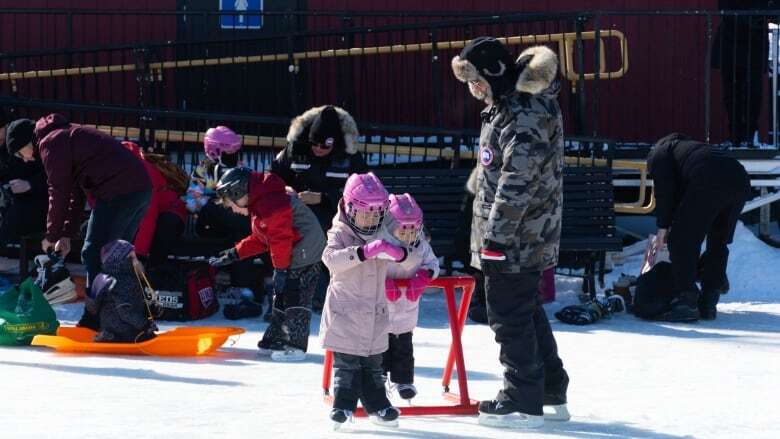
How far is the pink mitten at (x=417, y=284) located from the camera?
23.8 feet

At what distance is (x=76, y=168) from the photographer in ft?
33.1

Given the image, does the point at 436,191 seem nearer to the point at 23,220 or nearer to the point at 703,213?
the point at 703,213

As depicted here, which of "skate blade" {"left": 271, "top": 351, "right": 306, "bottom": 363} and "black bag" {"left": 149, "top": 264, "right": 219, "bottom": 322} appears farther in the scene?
"black bag" {"left": 149, "top": 264, "right": 219, "bottom": 322}

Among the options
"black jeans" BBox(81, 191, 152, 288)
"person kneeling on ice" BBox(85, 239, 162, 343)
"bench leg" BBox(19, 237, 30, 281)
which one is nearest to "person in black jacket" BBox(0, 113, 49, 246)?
"bench leg" BBox(19, 237, 30, 281)

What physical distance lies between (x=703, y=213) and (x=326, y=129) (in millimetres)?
2776

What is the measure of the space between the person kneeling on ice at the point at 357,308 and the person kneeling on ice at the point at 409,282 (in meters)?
0.11

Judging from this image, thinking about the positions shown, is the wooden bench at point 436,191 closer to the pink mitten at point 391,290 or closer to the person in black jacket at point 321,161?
the person in black jacket at point 321,161

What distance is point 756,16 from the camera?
13414 mm

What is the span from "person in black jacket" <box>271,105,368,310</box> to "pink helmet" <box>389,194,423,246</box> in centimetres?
359

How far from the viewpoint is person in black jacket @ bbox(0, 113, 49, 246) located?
11633 mm

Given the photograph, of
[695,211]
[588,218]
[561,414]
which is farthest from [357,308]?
[588,218]

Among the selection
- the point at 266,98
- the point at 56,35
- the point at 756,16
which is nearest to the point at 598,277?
the point at 756,16

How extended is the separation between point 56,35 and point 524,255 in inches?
345

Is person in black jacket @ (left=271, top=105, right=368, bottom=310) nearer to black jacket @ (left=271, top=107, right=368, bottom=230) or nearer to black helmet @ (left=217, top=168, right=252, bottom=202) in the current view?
black jacket @ (left=271, top=107, right=368, bottom=230)
